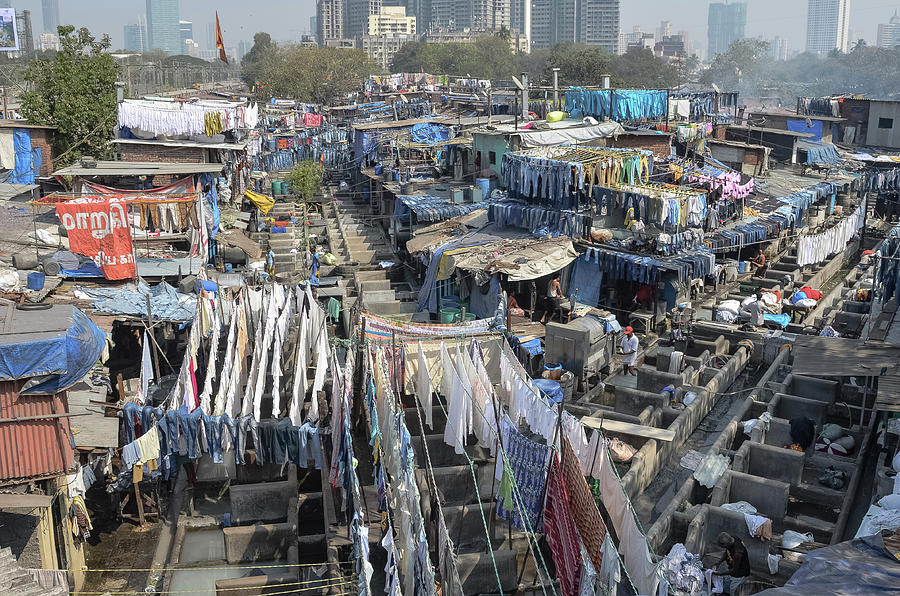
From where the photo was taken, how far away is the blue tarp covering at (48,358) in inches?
390

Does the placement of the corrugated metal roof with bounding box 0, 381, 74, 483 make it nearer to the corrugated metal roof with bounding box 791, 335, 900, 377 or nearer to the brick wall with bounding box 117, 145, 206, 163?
the corrugated metal roof with bounding box 791, 335, 900, 377

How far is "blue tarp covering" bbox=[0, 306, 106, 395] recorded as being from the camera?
9906 mm

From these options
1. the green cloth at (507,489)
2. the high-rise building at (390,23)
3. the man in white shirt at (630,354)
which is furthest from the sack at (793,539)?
the high-rise building at (390,23)

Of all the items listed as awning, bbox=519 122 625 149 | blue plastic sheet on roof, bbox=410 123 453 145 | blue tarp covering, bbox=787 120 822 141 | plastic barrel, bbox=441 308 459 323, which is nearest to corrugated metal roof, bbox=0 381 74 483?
plastic barrel, bbox=441 308 459 323

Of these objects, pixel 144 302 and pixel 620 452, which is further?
pixel 144 302

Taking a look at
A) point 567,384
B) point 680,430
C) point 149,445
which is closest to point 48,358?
point 149,445

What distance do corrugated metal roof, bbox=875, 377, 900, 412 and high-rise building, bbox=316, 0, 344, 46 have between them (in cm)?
17559

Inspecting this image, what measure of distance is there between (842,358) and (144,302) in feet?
43.2

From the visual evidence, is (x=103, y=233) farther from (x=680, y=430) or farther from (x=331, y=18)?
(x=331, y=18)

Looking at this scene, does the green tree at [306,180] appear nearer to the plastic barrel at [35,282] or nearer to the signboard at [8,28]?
the signboard at [8,28]

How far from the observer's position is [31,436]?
34.1ft

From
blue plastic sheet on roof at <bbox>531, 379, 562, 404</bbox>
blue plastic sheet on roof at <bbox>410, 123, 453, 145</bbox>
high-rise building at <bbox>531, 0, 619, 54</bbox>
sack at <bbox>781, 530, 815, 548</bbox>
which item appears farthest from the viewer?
high-rise building at <bbox>531, 0, 619, 54</bbox>

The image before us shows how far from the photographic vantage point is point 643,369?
18.3 m

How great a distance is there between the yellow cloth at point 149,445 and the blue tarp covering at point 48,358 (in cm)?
259
